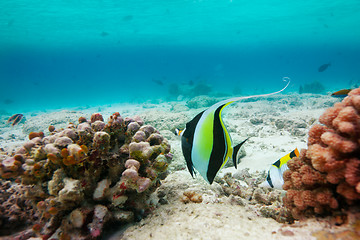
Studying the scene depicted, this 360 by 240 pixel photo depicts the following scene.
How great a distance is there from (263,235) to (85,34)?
6252cm

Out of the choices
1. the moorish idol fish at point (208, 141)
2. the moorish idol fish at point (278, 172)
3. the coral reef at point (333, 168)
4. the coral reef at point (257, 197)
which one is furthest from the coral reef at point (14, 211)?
the moorish idol fish at point (278, 172)

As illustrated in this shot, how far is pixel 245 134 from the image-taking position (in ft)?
21.3

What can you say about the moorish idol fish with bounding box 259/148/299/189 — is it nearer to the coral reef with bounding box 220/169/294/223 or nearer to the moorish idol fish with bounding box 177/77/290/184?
the coral reef with bounding box 220/169/294/223

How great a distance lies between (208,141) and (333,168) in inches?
34.5

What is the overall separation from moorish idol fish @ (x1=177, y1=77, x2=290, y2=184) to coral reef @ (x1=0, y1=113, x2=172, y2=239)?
0.75m

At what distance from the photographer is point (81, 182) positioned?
5.19ft

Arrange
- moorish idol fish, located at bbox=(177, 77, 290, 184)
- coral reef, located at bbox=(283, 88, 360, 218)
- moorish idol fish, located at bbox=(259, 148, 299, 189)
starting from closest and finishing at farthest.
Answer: coral reef, located at bbox=(283, 88, 360, 218) → moorish idol fish, located at bbox=(177, 77, 290, 184) → moorish idol fish, located at bbox=(259, 148, 299, 189)

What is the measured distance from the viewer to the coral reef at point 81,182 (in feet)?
4.92

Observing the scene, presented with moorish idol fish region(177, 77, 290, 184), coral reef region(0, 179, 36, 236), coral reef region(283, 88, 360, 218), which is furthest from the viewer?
coral reef region(0, 179, 36, 236)

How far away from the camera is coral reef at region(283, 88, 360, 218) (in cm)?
105

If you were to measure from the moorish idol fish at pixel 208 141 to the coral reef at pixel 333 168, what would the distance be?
19.1 inches

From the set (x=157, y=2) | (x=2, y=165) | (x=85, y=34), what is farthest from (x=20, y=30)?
(x=2, y=165)

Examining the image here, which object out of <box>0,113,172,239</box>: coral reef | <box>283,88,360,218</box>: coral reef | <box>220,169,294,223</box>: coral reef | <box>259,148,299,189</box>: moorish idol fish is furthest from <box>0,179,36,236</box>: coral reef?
<box>259,148,299,189</box>: moorish idol fish

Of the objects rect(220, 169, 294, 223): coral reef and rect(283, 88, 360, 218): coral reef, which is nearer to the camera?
rect(283, 88, 360, 218): coral reef
